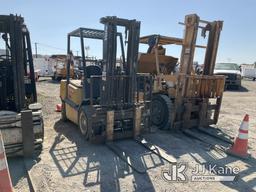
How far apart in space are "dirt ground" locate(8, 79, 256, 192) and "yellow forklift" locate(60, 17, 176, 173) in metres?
0.27

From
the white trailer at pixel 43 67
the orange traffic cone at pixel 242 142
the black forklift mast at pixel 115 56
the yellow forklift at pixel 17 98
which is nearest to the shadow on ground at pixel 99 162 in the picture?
the yellow forklift at pixel 17 98

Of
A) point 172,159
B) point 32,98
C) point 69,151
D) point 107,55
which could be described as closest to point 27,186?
point 69,151

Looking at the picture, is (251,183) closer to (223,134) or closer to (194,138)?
(194,138)

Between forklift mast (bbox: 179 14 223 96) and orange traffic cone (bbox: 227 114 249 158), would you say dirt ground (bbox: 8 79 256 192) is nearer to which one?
orange traffic cone (bbox: 227 114 249 158)

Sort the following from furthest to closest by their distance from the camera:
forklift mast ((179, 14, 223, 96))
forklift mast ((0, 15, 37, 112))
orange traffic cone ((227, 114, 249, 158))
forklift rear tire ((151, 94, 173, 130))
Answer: forklift rear tire ((151, 94, 173, 130)) → forklift mast ((179, 14, 223, 96)) → orange traffic cone ((227, 114, 249, 158)) → forklift mast ((0, 15, 37, 112))

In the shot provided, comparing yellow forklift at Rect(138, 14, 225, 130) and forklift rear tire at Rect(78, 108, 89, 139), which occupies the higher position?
yellow forklift at Rect(138, 14, 225, 130)

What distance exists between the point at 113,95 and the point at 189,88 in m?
2.26

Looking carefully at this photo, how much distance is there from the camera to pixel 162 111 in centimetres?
688

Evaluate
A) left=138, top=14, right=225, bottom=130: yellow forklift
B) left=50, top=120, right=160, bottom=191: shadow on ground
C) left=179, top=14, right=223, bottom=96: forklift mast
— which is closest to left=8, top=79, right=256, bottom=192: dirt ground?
left=50, top=120, right=160, bottom=191: shadow on ground

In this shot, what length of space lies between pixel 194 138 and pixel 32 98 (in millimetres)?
4073

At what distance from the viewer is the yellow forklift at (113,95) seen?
5.30 m

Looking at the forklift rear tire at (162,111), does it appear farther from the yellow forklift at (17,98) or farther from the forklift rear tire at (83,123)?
the yellow forklift at (17,98)

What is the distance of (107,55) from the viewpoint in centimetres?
532

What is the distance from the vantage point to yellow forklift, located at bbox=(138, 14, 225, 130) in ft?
21.1
